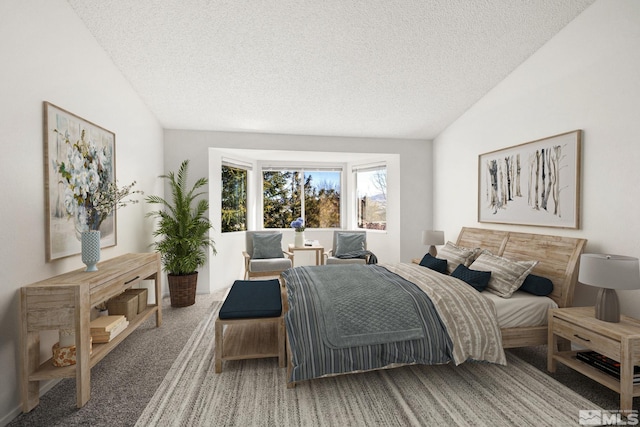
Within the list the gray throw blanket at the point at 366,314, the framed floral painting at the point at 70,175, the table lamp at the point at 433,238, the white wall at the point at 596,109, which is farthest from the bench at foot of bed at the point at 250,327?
the white wall at the point at 596,109

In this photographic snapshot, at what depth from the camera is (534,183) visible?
3.44 meters

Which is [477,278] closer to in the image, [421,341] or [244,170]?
[421,341]

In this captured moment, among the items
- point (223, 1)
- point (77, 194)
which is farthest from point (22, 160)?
point (223, 1)

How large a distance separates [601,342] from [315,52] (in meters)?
3.58

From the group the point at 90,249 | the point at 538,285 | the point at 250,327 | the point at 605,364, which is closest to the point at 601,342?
the point at 605,364

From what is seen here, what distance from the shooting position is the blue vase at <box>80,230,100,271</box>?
2.49 meters

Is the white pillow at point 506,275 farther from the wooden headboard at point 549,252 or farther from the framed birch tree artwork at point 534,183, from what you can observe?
the framed birch tree artwork at point 534,183

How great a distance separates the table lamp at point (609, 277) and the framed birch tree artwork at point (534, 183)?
2.99ft

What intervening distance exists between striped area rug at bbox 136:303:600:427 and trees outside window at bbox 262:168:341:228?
13.6 feet

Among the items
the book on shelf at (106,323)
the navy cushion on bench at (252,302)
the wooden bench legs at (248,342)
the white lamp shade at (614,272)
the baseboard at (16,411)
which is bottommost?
the baseboard at (16,411)

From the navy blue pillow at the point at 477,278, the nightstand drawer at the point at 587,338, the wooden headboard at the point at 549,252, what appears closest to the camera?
the nightstand drawer at the point at 587,338

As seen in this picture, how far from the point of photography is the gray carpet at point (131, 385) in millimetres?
2018

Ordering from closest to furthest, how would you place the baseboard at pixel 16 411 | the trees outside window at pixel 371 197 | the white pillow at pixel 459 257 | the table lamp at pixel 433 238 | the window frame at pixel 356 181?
the baseboard at pixel 16 411 < the white pillow at pixel 459 257 < the table lamp at pixel 433 238 < the window frame at pixel 356 181 < the trees outside window at pixel 371 197

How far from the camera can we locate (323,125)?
Answer: 196 inches
